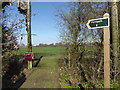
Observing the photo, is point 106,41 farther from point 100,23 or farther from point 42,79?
point 42,79

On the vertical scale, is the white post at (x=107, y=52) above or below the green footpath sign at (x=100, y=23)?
below

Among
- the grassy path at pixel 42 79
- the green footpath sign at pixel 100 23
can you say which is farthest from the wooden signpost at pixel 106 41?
the grassy path at pixel 42 79

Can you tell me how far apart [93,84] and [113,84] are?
24.8 inches

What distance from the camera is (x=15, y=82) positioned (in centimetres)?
561

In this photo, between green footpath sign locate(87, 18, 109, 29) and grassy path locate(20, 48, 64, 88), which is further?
grassy path locate(20, 48, 64, 88)

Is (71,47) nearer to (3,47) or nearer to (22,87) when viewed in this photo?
(22,87)

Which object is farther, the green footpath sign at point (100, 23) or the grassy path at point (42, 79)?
the grassy path at point (42, 79)

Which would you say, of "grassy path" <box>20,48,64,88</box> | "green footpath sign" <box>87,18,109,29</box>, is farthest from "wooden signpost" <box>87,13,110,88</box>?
"grassy path" <box>20,48,64,88</box>

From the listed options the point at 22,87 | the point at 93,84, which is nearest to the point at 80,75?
the point at 93,84

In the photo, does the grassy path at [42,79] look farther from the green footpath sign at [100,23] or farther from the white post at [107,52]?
the green footpath sign at [100,23]

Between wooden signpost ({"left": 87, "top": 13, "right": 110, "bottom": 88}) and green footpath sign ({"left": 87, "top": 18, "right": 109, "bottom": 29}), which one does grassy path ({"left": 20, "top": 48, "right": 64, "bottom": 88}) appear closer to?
wooden signpost ({"left": 87, "top": 13, "right": 110, "bottom": 88})

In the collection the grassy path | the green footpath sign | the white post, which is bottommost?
the grassy path

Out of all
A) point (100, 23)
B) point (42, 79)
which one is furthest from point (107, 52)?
point (42, 79)

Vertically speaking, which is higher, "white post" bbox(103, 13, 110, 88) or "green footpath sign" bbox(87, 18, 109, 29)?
"green footpath sign" bbox(87, 18, 109, 29)
